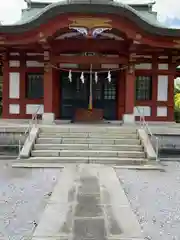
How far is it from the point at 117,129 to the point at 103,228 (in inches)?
295

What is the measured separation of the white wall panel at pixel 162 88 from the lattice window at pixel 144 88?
432 millimetres

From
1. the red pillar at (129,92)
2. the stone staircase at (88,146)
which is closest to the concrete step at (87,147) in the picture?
the stone staircase at (88,146)

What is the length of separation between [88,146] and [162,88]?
20.7ft

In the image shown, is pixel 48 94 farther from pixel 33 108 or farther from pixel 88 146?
pixel 88 146

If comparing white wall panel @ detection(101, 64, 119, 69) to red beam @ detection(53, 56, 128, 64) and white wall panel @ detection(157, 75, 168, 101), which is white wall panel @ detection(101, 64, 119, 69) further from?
white wall panel @ detection(157, 75, 168, 101)

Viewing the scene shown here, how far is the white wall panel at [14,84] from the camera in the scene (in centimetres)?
1503

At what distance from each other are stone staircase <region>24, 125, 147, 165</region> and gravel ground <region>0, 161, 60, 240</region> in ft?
4.51

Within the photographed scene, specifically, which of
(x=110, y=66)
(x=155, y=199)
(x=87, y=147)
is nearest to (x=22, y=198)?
(x=155, y=199)

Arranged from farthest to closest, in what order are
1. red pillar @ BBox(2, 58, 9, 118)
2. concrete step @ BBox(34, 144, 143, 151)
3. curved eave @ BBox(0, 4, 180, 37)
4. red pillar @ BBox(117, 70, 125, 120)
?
red pillar @ BBox(117, 70, 125, 120) < red pillar @ BBox(2, 58, 9, 118) < curved eave @ BBox(0, 4, 180, 37) < concrete step @ BBox(34, 144, 143, 151)

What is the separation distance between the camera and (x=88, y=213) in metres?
5.07

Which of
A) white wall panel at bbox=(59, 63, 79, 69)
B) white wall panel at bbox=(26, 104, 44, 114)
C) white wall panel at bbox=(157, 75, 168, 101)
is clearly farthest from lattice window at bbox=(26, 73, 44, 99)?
white wall panel at bbox=(157, 75, 168, 101)

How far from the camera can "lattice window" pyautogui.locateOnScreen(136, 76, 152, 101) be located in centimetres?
1530

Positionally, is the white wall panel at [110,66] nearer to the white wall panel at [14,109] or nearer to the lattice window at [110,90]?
the lattice window at [110,90]

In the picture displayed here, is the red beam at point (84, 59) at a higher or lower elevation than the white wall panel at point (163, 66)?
higher
